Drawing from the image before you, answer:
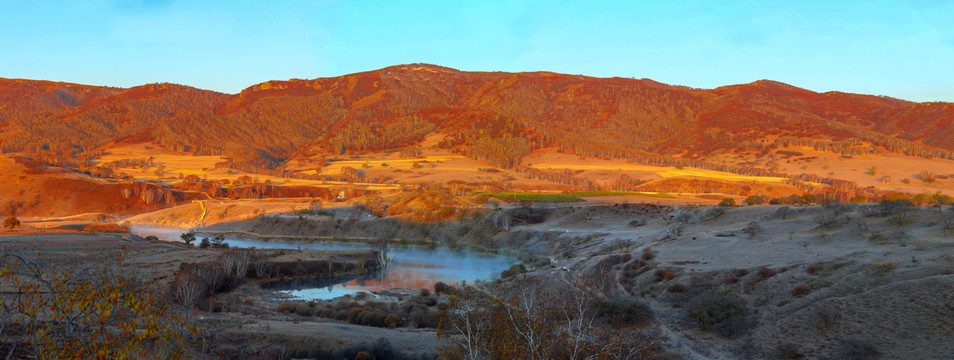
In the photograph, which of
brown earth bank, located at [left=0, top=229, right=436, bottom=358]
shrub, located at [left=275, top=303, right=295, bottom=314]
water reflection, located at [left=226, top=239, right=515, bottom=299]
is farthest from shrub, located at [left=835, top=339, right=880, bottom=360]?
water reflection, located at [left=226, top=239, right=515, bottom=299]

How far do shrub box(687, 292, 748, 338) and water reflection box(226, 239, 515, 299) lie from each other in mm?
19072

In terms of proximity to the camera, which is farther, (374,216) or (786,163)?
(786,163)

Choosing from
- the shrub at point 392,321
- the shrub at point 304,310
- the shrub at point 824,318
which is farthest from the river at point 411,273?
the shrub at point 824,318

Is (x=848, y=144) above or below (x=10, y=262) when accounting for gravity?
above

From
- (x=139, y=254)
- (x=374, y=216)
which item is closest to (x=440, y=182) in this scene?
(x=374, y=216)

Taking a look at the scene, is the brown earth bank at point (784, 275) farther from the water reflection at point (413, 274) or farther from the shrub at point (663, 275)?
the water reflection at point (413, 274)

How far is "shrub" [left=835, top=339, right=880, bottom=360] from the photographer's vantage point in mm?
15203

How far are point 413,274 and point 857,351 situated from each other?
32.6m

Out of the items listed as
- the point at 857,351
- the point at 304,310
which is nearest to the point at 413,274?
the point at 304,310

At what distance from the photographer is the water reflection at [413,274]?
3712cm

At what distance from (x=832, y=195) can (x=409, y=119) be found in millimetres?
143780

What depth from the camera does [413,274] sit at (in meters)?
44.0

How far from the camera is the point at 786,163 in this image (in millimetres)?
126000

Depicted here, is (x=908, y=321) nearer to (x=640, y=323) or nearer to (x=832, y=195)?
(x=640, y=323)
